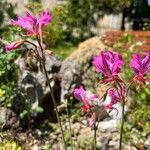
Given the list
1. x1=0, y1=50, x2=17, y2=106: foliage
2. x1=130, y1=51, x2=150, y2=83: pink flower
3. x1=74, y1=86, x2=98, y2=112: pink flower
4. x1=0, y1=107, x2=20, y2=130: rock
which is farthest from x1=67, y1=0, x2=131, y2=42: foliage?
x1=130, y1=51, x2=150, y2=83: pink flower

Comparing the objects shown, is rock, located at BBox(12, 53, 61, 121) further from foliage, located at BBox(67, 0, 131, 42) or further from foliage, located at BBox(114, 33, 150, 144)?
foliage, located at BBox(67, 0, 131, 42)

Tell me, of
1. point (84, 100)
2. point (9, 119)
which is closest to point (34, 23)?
point (84, 100)

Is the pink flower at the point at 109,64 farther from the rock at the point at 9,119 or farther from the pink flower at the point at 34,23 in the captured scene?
the rock at the point at 9,119

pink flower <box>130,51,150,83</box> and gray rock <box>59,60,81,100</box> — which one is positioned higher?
pink flower <box>130,51,150,83</box>

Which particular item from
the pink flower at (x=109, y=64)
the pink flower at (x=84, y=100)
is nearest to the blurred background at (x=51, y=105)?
the pink flower at (x=84, y=100)

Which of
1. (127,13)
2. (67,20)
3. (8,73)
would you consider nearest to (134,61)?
(8,73)

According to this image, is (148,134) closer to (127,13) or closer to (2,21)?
(2,21)
